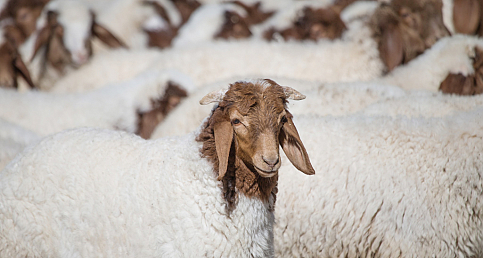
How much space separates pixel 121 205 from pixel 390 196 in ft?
5.08

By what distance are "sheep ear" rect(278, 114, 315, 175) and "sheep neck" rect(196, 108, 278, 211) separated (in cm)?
15

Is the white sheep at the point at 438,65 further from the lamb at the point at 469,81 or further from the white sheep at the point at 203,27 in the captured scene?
the white sheep at the point at 203,27

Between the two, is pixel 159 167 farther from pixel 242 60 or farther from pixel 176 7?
pixel 176 7

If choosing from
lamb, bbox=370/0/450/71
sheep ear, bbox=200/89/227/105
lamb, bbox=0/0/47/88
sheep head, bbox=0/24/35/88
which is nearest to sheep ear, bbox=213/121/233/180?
sheep ear, bbox=200/89/227/105

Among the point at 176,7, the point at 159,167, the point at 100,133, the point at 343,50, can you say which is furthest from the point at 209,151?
the point at 176,7

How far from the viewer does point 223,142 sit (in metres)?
2.08

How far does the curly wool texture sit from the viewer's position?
2.25 meters

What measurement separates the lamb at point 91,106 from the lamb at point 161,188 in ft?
5.66

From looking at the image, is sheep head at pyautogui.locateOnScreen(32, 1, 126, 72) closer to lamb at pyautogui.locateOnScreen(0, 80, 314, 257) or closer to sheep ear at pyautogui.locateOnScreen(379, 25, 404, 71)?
sheep ear at pyautogui.locateOnScreen(379, 25, 404, 71)

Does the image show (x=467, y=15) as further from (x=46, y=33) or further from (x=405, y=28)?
(x=46, y=33)

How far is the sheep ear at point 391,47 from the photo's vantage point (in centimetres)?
520

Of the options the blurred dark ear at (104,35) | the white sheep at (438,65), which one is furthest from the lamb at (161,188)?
the blurred dark ear at (104,35)

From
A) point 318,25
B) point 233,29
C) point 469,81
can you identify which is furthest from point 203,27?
point 469,81

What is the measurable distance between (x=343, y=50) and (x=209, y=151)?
344 cm
